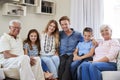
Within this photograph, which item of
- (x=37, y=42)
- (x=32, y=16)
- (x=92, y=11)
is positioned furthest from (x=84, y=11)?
(x=37, y=42)

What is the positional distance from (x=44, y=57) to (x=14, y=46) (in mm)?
533

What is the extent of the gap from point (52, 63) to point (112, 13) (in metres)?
1.92

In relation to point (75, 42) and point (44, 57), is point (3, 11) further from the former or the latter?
point (75, 42)

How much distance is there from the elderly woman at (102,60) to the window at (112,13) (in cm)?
122

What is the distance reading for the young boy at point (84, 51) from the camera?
3469mm

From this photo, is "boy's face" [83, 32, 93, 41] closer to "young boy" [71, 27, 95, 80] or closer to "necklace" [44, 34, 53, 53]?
"young boy" [71, 27, 95, 80]

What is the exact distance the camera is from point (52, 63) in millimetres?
3635

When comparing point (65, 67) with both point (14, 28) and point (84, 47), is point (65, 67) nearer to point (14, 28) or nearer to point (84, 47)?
point (84, 47)

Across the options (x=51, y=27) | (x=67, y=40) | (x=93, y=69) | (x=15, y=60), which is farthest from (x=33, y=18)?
(x=93, y=69)

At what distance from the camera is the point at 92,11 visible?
15.7 ft

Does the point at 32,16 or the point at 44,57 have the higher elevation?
the point at 32,16

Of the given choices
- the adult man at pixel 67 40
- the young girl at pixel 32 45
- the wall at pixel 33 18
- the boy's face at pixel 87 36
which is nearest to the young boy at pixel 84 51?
the boy's face at pixel 87 36

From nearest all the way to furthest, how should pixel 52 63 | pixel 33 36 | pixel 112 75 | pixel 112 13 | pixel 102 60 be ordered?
pixel 112 75 < pixel 102 60 < pixel 52 63 < pixel 33 36 < pixel 112 13

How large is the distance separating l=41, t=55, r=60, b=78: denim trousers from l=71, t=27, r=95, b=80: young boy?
290 mm
